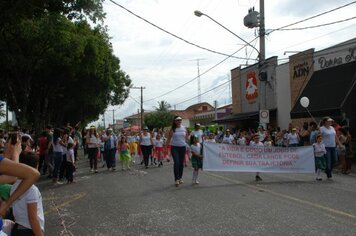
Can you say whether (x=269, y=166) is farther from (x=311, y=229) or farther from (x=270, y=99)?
(x=270, y=99)

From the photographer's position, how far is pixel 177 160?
11883mm

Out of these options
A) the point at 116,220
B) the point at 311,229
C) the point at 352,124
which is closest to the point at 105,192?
the point at 116,220

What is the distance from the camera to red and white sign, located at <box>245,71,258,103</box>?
3322 cm

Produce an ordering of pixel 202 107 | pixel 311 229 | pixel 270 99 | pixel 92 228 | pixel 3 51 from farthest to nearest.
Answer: pixel 202 107
pixel 270 99
pixel 3 51
pixel 92 228
pixel 311 229

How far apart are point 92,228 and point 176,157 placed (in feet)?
15.8

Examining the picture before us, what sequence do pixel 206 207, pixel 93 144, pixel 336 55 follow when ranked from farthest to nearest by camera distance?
1. pixel 336 55
2. pixel 93 144
3. pixel 206 207

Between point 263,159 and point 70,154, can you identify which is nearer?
point 263,159

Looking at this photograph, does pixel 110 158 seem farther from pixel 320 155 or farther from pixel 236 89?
pixel 236 89

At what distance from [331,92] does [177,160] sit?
39.4ft

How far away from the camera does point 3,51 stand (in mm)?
23297

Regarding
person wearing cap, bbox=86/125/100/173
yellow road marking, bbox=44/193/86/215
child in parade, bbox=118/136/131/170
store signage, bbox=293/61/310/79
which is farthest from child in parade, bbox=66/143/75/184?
store signage, bbox=293/61/310/79

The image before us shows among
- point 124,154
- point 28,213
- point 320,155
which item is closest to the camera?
point 28,213

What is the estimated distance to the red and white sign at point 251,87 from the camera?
3322cm

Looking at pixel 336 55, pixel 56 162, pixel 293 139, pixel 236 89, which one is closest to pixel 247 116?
pixel 236 89
